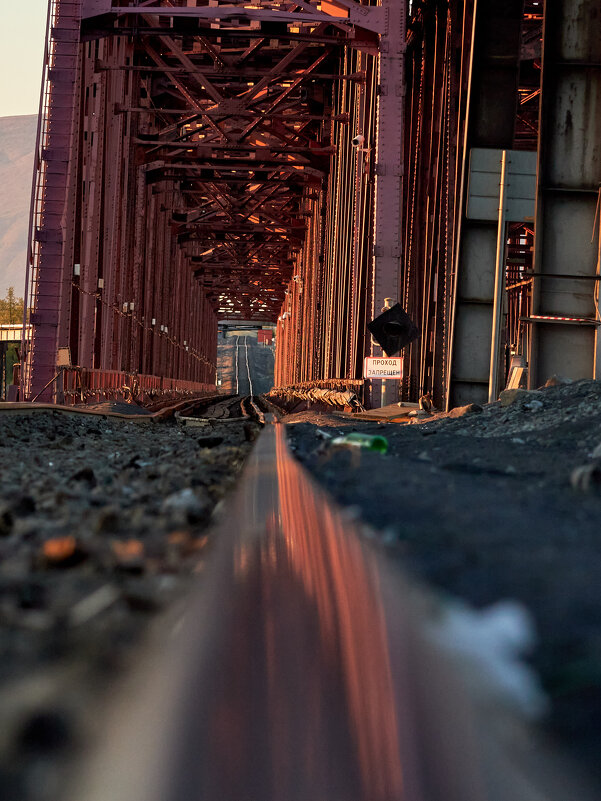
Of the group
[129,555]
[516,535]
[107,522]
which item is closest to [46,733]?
[129,555]

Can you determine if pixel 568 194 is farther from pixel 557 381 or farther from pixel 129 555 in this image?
pixel 129 555

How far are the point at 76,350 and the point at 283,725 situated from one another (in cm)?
1945

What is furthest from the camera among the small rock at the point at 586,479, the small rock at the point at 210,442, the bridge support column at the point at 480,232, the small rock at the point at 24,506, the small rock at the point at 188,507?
the bridge support column at the point at 480,232

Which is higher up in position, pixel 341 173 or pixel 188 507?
pixel 341 173

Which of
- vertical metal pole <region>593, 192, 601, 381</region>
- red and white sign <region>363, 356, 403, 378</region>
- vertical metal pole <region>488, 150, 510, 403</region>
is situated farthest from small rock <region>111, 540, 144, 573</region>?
red and white sign <region>363, 356, 403, 378</region>

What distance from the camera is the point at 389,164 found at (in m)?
18.0

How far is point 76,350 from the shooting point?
19562 millimetres

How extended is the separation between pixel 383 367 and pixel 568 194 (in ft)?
13.7

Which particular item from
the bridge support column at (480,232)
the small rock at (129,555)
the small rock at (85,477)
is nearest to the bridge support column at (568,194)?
the bridge support column at (480,232)

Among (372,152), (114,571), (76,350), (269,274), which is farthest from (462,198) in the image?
(269,274)

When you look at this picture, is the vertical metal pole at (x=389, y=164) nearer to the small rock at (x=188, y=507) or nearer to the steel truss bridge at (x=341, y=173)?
the steel truss bridge at (x=341, y=173)

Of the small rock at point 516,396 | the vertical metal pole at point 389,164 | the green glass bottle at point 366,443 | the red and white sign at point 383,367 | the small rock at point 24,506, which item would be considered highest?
the vertical metal pole at point 389,164

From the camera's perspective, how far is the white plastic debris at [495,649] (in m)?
0.68

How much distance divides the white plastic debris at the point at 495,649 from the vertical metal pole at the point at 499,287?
35.4 ft
